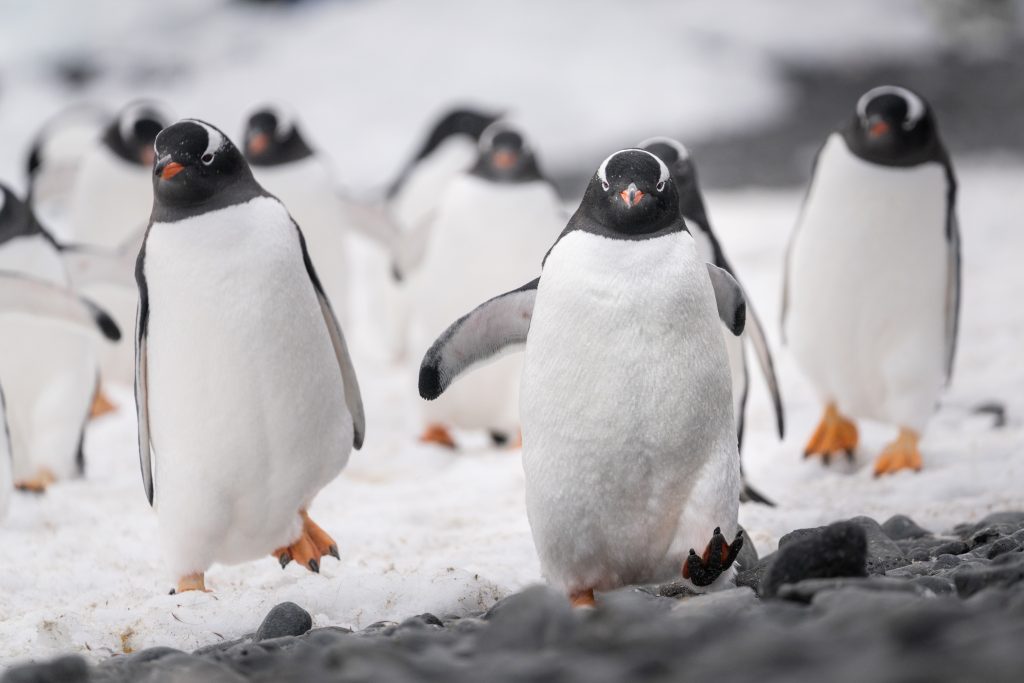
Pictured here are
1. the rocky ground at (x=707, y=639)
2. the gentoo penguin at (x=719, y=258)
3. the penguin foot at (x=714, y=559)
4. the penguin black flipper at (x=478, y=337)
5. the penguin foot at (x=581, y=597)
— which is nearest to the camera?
the rocky ground at (x=707, y=639)

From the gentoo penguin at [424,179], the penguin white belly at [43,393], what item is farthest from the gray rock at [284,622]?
the gentoo penguin at [424,179]

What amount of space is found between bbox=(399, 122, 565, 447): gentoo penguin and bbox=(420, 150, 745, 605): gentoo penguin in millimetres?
2367

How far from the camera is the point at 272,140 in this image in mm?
6000

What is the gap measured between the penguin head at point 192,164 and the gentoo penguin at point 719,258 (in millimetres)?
1456

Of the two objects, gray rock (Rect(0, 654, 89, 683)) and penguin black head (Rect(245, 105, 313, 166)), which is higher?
Result: penguin black head (Rect(245, 105, 313, 166))

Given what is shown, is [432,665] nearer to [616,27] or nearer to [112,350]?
[112,350]

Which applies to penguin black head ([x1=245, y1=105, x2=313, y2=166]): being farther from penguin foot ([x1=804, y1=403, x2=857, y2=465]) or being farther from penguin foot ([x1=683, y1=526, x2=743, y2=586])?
penguin foot ([x1=683, y1=526, x2=743, y2=586])

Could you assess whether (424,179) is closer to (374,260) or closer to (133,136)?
(374,260)

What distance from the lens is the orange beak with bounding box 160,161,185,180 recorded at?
3615 millimetres

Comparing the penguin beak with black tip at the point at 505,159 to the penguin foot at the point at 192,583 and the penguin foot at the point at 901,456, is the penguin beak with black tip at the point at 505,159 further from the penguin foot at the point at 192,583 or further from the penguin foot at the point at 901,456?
the penguin foot at the point at 192,583

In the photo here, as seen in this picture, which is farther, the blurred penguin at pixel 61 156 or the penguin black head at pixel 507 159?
the blurred penguin at pixel 61 156

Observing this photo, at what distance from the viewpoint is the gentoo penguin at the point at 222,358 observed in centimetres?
363

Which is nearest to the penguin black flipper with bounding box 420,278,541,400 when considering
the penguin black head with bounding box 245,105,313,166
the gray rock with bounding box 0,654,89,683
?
the gray rock with bounding box 0,654,89,683

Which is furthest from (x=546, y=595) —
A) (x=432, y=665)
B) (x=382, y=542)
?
(x=382, y=542)
